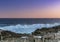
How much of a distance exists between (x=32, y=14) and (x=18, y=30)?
2.11 ft

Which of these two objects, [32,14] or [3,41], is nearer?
[3,41]

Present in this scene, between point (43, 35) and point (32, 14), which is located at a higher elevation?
point (32, 14)

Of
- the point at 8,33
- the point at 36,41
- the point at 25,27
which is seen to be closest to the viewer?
the point at 36,41

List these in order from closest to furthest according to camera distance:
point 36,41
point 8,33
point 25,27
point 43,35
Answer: point 36,41
point 43,35
point 8,33
point 25,27

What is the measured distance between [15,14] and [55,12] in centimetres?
108

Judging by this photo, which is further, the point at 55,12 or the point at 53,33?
the point at 55,12

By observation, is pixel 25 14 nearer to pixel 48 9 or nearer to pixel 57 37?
pixel 48 9

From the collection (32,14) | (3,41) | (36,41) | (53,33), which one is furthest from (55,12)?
(3,41)

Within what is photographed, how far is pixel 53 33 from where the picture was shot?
158 inches

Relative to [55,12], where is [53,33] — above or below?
below

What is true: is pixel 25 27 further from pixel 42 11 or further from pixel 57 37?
pixel 57 37

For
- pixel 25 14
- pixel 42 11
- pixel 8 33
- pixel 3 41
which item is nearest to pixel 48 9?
pixel 42 11

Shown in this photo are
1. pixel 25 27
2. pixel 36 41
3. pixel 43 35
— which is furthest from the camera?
pixel 25 27

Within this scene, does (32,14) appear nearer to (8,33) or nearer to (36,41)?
(8,33)
